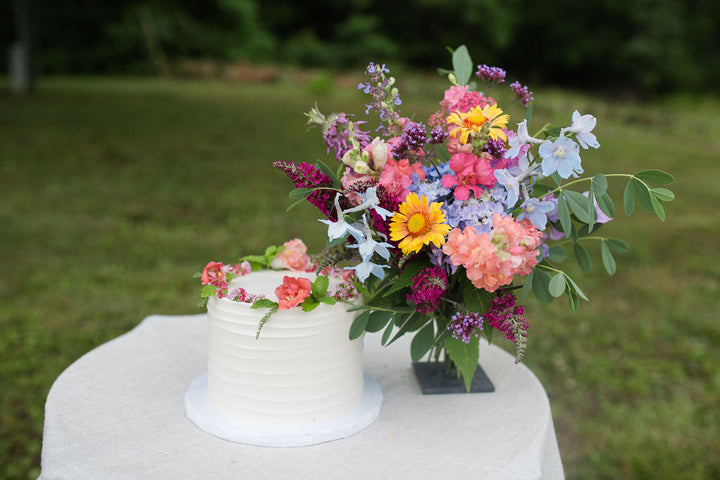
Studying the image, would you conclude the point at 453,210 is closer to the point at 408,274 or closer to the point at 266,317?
the point at 408,274

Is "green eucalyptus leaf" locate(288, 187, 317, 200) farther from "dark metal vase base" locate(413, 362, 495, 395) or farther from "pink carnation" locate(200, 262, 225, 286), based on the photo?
"dark metal vase base" locate(413, 362, 495, 395)

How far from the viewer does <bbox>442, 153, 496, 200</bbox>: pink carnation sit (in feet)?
3.63

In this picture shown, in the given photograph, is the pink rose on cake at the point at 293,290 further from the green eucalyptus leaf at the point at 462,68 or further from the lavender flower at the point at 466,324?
the green eucalyptus leaf at the point at 462,68

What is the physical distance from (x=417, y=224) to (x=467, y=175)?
129 mm

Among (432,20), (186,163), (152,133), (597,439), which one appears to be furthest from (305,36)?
(597,439)

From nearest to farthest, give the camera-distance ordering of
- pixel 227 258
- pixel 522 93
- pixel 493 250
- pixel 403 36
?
pixel 493 250 → pixel 522 93 → pixel 227 258 → pixel 403 36

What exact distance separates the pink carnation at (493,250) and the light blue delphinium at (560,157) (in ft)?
0.36

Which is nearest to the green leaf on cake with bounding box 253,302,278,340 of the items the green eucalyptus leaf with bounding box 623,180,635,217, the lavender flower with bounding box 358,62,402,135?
the lavender flower with bounding box 358,62,402,135

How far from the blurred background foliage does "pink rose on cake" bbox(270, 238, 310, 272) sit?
1436 centimetres

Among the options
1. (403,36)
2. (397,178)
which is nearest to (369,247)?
(397,178)

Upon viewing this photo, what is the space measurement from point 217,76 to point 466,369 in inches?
554

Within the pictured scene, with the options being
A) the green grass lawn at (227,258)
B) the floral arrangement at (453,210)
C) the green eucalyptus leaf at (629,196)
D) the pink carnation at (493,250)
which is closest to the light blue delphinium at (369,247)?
the floral arrangement at (453,210)

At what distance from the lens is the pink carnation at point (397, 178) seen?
3.69 feet

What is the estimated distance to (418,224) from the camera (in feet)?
3.56
